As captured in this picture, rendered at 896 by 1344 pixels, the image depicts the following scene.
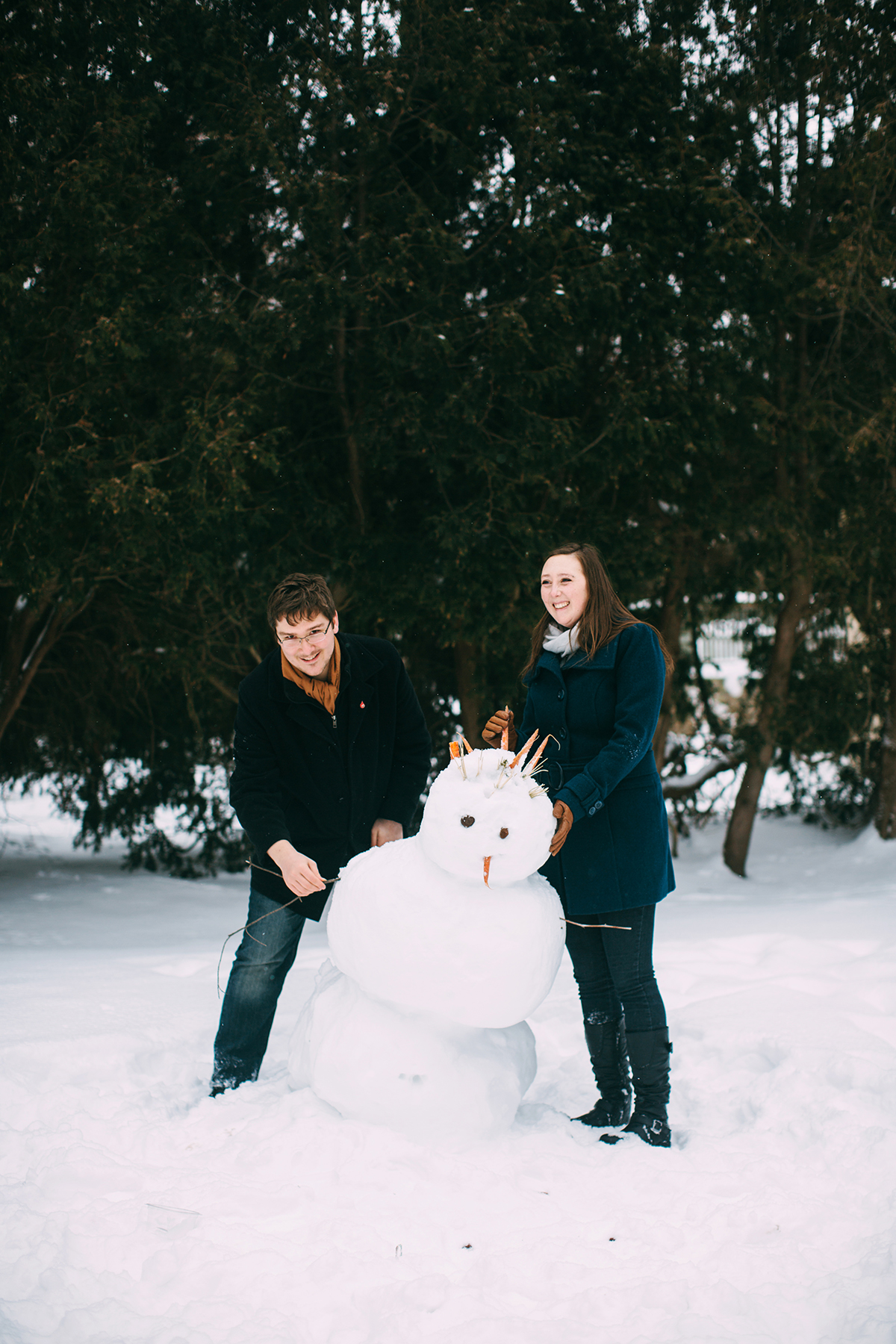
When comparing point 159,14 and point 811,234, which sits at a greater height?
point 159,14

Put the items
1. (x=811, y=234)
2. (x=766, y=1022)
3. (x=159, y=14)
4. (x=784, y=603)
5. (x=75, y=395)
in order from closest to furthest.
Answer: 1. (x=766, y=1022)
2. (x=75, y=395)
3. (x=159, y=14)
4. (x=811, y=234)
5. (x=784, y=603)

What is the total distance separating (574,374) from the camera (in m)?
5.64

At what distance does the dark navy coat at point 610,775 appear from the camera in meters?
2.63

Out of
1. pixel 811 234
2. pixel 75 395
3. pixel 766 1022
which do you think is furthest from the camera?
pixel 811 234

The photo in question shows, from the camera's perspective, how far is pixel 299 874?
2707 mm

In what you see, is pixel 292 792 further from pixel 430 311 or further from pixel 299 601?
pixel 430 311

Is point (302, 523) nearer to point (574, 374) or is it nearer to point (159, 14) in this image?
point (574, 374)

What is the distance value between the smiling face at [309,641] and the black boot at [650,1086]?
143cm

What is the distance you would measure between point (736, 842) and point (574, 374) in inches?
167

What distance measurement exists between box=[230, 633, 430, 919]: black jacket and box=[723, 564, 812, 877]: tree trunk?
5139 mm

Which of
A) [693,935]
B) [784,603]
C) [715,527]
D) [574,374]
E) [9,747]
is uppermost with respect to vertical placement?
[574,374]

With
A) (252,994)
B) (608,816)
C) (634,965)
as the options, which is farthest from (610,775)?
(252,994)

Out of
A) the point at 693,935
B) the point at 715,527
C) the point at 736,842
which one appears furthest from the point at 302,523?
the point at 736,842

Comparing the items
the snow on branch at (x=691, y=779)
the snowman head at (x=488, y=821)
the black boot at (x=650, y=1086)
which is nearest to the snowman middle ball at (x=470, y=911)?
the snowman head at (x=488, y=821)
